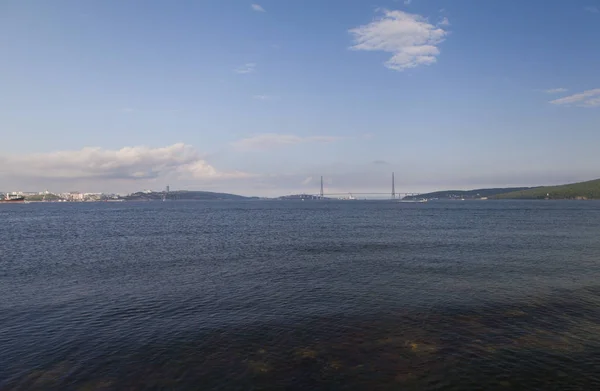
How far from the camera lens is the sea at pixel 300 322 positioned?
78.4 feet

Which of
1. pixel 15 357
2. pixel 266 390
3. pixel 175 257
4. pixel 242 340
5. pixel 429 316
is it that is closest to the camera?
pixel 266 390

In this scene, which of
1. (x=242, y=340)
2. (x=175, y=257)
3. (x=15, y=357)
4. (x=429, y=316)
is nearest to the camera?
(x=15, y=357)

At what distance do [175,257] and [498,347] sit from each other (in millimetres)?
55474

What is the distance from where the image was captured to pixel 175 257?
67.2 meters

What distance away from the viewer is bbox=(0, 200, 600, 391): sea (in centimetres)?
Answer: 2391

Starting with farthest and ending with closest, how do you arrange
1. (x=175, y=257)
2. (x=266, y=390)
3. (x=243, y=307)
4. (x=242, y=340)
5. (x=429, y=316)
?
(x=175, y=257) < (x=243, y=307) < (x=429, y=316) < (x=242, y=340) < (x=266, y=390)

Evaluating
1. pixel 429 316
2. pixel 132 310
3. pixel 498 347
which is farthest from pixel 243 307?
pixel 498 347

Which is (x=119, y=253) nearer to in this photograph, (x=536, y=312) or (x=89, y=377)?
(x=89, y=377)

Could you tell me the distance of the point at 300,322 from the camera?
33.4 metres

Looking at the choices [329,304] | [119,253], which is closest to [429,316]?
[329,304]

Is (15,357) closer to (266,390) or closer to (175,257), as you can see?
(266,390)

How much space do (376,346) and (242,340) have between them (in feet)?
35.7

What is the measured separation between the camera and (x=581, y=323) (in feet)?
106

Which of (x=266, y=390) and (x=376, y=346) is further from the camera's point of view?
(x=376, y=346)
